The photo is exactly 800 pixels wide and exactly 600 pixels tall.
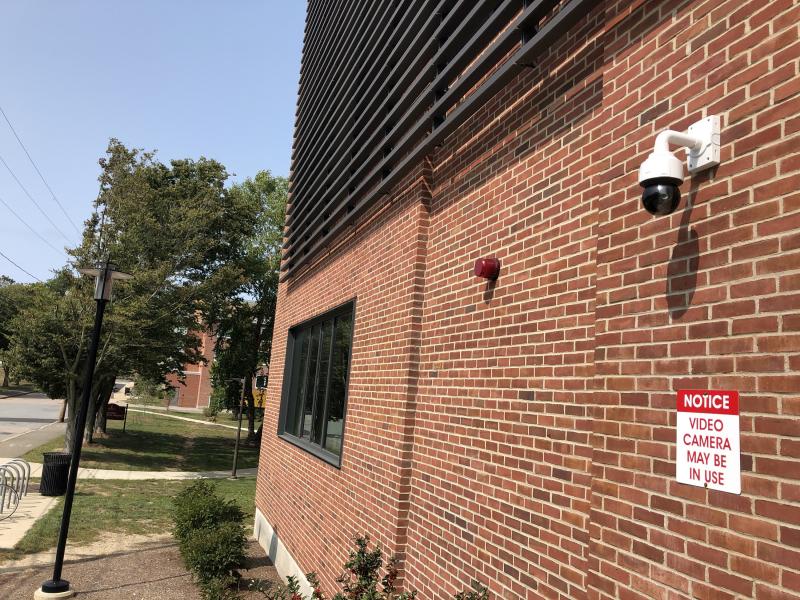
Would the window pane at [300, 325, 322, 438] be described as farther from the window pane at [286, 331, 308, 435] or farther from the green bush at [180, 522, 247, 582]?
the green bush at [180, 522, 247, 582]

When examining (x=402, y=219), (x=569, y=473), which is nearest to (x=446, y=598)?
(x=569, y=473)

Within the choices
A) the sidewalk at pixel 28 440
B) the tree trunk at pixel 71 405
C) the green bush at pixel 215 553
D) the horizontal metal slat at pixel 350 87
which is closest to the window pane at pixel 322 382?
the green bush at pixel 215 553

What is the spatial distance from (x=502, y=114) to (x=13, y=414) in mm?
37145

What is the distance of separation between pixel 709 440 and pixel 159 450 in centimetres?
2627

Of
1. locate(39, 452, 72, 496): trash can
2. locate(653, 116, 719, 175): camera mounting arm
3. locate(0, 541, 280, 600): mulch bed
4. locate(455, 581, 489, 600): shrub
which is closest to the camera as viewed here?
locate(653, 116, 719, 175): camera mounting arm

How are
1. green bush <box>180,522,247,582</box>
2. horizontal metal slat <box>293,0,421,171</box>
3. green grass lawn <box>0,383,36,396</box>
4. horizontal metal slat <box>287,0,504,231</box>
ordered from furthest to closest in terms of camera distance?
green grass lawn <box>0,383,36,396</box>
green bush <box>180,522,247,582</box>
horizontal metal slat <box>293,0,421,171</box>
horizontal metal slat <box>287,0,504,231</box>

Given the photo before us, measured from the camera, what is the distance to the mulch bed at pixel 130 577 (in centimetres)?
760

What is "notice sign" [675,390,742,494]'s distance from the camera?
2014 millimetres

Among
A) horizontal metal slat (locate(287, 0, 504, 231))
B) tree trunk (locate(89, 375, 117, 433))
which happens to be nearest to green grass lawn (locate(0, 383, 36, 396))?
tree trunk (locate(89, 375, 117, 433))

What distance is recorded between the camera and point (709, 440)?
2094mm

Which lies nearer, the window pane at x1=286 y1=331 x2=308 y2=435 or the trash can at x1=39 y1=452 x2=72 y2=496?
the window pane at x1=286 y1=331 x2=308 y2=435

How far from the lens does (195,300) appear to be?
2205cm

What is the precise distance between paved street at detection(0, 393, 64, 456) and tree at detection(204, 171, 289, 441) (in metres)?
7.87

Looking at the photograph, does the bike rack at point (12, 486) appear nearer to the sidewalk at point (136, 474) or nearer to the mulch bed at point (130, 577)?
the mulch bed at point (130, 577)
